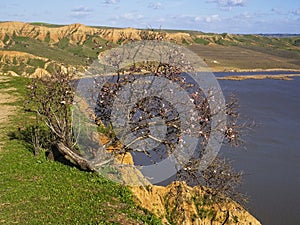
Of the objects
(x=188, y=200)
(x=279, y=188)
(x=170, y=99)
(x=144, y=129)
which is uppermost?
(x=170, y=99)

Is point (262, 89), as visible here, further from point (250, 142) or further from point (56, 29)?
point (56, 29)

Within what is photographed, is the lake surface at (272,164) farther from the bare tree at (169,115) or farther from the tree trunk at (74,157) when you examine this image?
the tree trunk at (74,157)

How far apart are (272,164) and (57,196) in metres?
13.0

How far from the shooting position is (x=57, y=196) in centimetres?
806

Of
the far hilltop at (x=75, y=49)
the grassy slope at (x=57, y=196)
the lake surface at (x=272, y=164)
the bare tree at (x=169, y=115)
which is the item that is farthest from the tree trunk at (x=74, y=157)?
the far hilltop at (x=75, y=49)

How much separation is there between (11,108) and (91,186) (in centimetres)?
968

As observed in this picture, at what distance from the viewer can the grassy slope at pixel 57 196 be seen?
7258 millimetres

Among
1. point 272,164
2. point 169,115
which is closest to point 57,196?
point 169,115

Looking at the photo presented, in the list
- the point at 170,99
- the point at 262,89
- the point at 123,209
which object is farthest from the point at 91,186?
the point at 262,89

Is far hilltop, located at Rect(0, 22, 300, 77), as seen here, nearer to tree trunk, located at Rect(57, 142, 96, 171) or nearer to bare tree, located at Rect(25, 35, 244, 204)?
tree trunk, located at Rect(57, 142, 96, 171)

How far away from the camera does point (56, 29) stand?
93.7 metres

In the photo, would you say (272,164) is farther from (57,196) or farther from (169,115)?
(57,196)

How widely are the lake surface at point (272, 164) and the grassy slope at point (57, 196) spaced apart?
4.43m

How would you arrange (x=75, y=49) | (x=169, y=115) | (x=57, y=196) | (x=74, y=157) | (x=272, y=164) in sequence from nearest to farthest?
(x=57, y=196)
(x=169, y=115)
(x=74, y=157)
(x=272, y=164)
(x=75, y=49)
